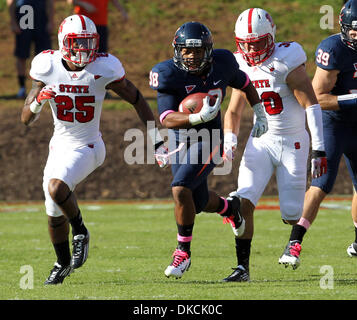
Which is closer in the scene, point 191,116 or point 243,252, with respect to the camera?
point 191,116

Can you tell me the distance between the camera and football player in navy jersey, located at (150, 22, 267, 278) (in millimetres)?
6797

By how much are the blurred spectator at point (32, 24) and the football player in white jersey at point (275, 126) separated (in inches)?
325

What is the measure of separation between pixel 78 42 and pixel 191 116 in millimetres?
1041

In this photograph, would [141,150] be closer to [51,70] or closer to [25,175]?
[25,175]

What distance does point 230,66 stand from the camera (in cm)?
713

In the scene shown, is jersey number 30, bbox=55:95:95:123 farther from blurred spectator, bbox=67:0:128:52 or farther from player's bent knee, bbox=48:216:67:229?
blurred spectator, bbox=67:0:128:52

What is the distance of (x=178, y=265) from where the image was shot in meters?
6.80

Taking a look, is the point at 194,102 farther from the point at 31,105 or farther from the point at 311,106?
the point at 31,105

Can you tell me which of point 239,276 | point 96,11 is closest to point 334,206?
point 96,11

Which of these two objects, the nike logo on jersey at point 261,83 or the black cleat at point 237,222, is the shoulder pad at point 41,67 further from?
the black cleat at point 237,222

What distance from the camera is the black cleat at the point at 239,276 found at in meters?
6.97

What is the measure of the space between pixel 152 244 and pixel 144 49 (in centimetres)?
1101
